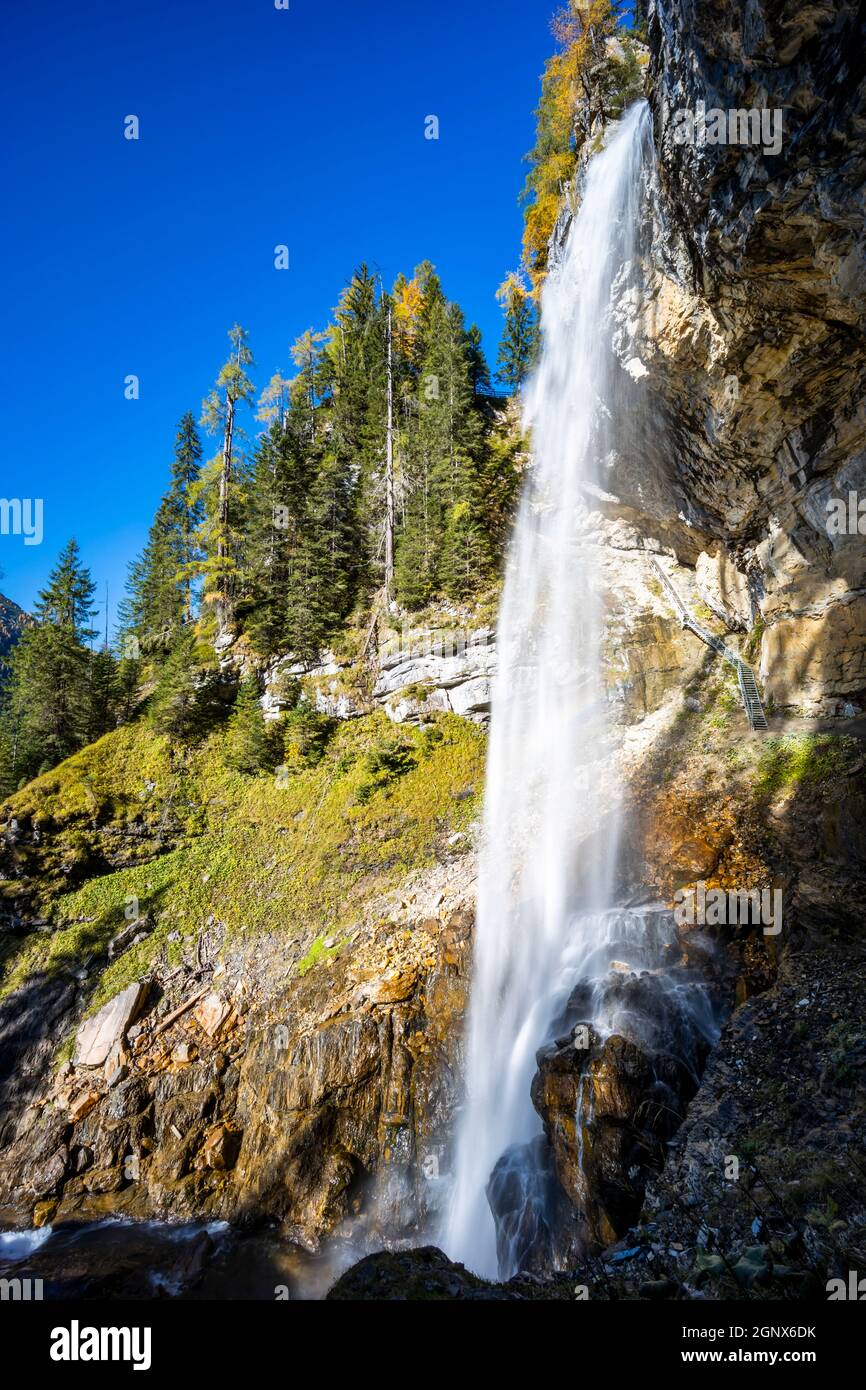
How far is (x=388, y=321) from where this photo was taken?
93.4 ft

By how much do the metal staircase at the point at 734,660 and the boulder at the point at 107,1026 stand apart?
55.7 ft

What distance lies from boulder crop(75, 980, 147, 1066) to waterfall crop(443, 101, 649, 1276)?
8.92m

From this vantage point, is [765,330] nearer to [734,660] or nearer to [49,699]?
[734,660]

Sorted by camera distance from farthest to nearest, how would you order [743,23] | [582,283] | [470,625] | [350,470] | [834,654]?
[350,470] < [470,625] < [582,283] < [834,654] < [743,23]

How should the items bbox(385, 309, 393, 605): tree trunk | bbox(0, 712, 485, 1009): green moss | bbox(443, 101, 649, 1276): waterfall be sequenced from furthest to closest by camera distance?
bbox(385, 309, 393, 605): tree trunk, bbox(0, 712, 485, 1009): green moss, bbox(443, 101, 649, 1276): waterfall

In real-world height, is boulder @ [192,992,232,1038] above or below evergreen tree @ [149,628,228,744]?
below

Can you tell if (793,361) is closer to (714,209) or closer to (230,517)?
(714,209)

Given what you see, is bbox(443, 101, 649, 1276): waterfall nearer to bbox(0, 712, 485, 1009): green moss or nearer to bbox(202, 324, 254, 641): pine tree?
bbox(0, 712, 485, 1009): green moss

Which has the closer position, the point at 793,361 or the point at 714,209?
the point at 714,209

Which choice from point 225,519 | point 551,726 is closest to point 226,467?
point 225,519

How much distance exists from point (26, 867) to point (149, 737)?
6.37 metres

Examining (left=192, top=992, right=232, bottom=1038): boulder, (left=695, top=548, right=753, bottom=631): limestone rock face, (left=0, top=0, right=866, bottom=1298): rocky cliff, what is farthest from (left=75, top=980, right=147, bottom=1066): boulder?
(left=695, top=548, right=753, bottom=631): limestone rock face

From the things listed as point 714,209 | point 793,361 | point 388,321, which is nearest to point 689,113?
point 714,209

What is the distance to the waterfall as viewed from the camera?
33.9ft
